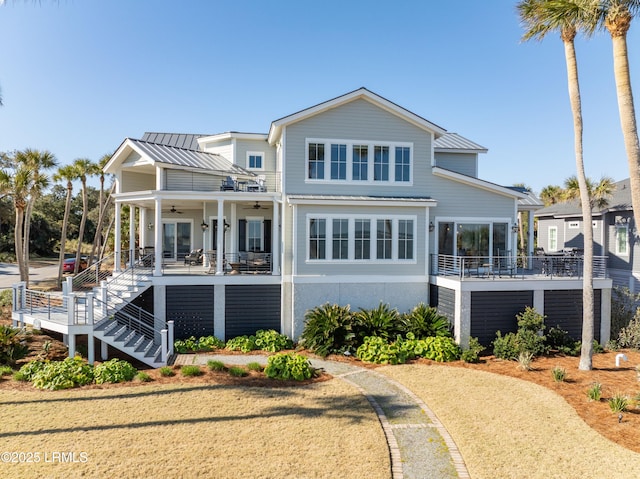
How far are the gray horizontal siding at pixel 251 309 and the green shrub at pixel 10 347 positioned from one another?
22.2ft

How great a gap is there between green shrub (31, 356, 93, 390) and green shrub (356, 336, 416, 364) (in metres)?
8.52

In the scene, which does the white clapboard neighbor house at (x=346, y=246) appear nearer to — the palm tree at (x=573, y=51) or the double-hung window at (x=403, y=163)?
the double-hung window at (x=403, y=163)

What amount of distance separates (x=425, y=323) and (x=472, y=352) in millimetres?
1946

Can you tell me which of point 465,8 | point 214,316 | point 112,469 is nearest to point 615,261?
point 465,8

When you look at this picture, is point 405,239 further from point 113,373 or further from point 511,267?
point 113,373

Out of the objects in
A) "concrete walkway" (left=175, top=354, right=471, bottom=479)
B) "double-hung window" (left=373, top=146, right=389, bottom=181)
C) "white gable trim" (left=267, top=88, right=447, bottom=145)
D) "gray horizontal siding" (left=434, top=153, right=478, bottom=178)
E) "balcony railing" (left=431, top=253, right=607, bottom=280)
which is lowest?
"concrete walkway" (left=175, top=354, right=471, bottom=479)

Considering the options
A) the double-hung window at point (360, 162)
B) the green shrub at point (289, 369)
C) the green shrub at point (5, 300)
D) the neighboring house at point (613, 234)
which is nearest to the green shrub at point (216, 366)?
the green shrub at point (289, 369)

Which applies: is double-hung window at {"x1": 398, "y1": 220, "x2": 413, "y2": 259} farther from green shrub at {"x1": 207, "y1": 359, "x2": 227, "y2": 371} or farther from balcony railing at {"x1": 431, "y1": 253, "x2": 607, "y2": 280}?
green shrub at {"x1": 207, "y1": 359, "x2": 227, "y2": 371}

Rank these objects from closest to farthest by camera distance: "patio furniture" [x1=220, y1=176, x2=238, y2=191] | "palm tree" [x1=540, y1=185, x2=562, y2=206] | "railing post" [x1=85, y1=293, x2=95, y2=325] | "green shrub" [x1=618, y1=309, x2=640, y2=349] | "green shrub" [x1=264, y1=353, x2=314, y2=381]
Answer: "green shrub" [x1=264, y1=353, x2=314, y2=381]
"railing post" [x1=85, y1=293, x2=95, y2=325]
"green shrub" [x1=618, y1=309, x2=640, y2=349]
"patio furniture" [x1=220, y1=176, x2=238, y2=191]
"palm tree" [x1=540, y1=185, x2=562, y2=206]

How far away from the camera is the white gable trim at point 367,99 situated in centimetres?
1609

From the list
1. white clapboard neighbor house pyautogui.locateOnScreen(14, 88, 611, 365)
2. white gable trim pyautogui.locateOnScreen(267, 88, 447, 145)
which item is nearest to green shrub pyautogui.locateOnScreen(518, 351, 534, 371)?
white clapboard neighbor house pyautogui.locateOnScreen(14, 88, 611, 365)

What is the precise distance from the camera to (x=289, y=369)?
11945mm

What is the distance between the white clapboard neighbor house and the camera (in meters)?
15.3

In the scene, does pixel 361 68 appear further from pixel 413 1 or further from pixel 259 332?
pixel 259 332
